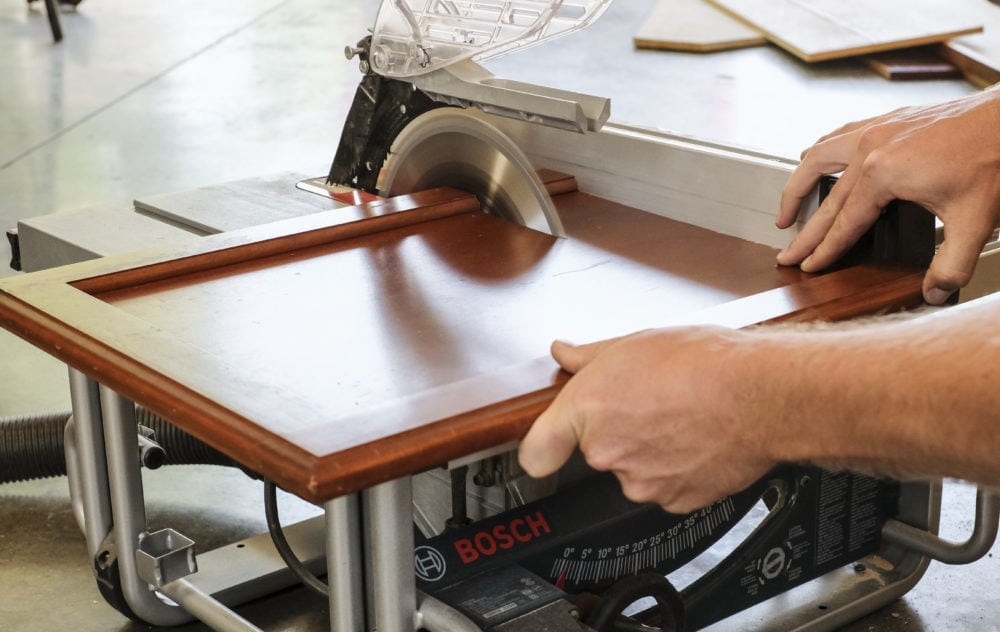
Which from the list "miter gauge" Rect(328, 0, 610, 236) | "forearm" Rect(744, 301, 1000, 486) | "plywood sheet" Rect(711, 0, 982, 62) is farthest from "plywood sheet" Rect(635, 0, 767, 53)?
"forearm" Rect(744, 301, 1000, 486)

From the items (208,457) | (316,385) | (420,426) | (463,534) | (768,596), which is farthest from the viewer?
(208,457)

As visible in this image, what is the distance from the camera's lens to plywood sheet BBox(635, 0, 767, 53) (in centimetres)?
576

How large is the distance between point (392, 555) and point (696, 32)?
5.07m

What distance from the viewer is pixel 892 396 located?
94cm

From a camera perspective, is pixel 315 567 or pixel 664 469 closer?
pixel 664 469

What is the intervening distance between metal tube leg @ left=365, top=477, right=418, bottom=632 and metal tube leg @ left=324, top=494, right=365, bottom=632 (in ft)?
0.06

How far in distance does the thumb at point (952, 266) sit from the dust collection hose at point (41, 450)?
115cm

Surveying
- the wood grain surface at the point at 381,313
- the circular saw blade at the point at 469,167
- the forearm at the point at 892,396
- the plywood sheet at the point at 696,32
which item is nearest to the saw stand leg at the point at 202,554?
the wood grain surface at the point at 381,313

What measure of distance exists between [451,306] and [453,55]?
471mm

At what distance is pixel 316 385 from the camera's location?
1.16 meters

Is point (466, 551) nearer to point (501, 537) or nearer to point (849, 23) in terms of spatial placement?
point (501, 537)

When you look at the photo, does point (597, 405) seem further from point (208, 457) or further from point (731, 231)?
point (208, 457)

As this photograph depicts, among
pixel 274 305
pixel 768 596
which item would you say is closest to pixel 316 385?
pixel 274 305

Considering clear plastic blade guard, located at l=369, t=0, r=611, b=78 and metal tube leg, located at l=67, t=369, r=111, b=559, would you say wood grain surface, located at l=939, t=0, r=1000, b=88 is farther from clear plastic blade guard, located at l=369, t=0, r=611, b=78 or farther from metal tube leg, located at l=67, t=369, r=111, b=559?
metal tube leg, located at l=67, t=369, r=111, b=559
